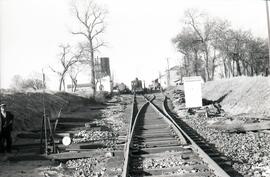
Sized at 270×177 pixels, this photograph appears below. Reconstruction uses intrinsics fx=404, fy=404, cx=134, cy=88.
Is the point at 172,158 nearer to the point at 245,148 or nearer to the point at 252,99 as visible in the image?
the point at 245,148

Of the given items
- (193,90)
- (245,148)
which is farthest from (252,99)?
(245,148)

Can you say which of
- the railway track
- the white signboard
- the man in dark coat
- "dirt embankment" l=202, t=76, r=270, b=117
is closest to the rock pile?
the railway track

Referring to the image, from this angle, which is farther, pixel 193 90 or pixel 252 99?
pixel 193 90

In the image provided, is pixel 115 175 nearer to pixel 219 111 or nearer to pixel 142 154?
pixel 142 154

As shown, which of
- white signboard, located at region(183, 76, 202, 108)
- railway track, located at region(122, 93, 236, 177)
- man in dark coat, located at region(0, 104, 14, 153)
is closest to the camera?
railway track, located at region(122, 93, 236, 177)

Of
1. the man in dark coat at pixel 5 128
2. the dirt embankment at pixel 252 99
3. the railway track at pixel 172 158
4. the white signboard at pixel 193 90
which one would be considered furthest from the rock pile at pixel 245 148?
the white signboard at pixel 193 90

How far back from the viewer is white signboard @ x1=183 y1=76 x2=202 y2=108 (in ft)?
74.8

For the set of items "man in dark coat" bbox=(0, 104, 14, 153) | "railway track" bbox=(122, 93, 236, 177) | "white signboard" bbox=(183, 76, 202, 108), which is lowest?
"railway track" bbox=(122, 93, 236, 177)

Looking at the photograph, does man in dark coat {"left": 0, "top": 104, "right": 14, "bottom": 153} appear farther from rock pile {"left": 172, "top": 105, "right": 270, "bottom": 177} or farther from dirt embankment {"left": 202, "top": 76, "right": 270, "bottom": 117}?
dirt embankment {"left": 202, "top": 76, "right": 270, "bottom": 117}

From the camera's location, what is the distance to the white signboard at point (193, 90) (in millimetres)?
22812

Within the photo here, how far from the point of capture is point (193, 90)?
2297 centimetres

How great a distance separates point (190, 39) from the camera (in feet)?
248

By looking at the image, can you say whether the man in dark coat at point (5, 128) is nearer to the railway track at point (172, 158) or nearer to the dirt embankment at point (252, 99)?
the railway track at point (172, 158)

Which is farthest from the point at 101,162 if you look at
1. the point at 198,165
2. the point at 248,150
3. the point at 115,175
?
the point at 248,150
